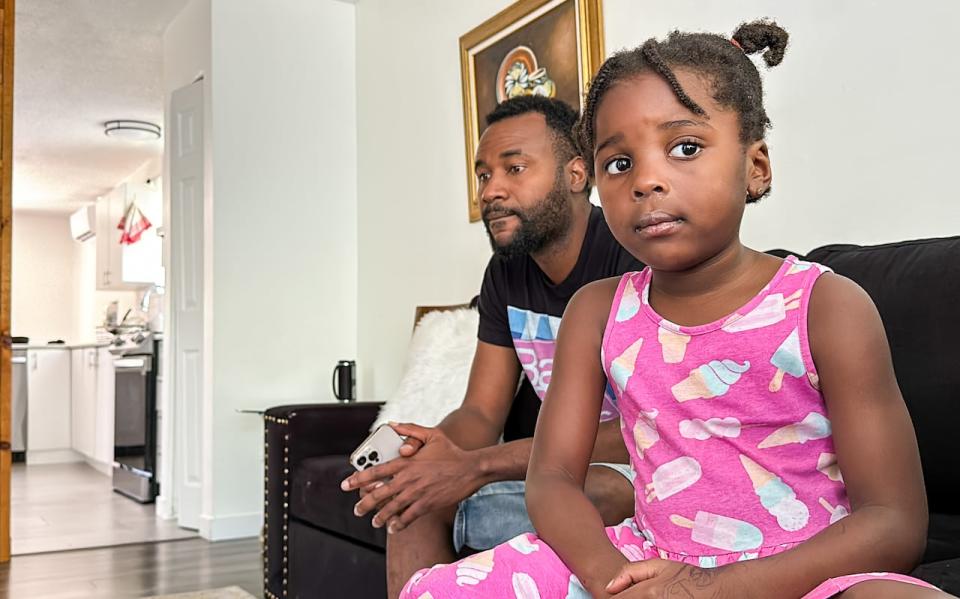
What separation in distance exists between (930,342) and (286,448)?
185cm

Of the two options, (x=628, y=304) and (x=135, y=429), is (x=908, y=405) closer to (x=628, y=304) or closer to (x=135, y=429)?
(x=628, y=304)

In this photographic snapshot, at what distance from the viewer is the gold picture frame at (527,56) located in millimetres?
2926

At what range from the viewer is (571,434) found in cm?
112

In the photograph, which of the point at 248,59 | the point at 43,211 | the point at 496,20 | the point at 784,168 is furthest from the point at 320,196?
the point at 43,211

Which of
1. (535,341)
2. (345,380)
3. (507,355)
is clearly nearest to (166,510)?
(345,380)

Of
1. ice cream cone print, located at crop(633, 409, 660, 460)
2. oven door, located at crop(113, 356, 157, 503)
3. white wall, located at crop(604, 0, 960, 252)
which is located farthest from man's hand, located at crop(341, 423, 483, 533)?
oven door, located at crop(113, 356, 157, 503)

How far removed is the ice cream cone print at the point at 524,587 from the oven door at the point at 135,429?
4672 millimetres

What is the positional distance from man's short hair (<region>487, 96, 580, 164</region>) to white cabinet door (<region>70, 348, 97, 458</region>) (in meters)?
6.39

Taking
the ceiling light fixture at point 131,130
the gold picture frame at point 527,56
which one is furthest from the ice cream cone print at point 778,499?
the ceiling light fixture at point 131,130

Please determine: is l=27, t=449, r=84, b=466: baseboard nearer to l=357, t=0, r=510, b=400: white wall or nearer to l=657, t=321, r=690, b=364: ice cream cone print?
l=357, t=0, r=510, b=400: white wall

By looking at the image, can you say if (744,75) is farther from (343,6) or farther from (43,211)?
(43,211)

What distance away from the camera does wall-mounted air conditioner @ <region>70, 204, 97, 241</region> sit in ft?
29.8

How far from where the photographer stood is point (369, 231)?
4359 millimetres

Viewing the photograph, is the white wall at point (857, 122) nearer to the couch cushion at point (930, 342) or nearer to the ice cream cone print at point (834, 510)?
the couch cushion at point (930, 342)
